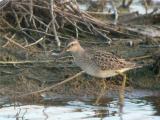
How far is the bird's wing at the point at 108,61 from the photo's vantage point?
30.5 ft

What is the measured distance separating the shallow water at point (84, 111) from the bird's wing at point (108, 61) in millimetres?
505

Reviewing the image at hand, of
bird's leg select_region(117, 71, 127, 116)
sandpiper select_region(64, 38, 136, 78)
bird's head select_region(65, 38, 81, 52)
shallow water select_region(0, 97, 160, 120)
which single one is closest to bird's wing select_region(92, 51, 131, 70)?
sandpiper select_region(64, 38, 136, 78)

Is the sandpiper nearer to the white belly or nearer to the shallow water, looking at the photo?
the white belly

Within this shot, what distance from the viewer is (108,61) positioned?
9.34 metres

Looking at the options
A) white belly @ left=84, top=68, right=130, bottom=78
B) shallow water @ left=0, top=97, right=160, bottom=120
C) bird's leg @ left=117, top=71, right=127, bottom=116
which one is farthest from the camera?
white belly @ left=84, top=68, right=130, bottom=78

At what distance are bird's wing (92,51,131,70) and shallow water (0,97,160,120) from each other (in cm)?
51

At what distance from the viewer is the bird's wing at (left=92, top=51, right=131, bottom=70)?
30.5ft

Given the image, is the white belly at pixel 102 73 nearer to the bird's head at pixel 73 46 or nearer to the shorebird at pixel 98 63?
the shorebird at pixel 98 63

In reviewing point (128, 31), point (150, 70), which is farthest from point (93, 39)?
point (150, 70)

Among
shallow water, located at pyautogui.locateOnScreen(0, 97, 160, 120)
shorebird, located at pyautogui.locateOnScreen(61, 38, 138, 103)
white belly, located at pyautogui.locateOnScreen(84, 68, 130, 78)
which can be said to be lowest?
shallow water, located at pyautogui.locateOnScreen(0, 97, 160, 120)

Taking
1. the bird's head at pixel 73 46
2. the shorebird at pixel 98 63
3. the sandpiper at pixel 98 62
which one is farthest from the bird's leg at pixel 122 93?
Result: the bird's head at pixel 73 46

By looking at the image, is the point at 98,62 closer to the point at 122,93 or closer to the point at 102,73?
the point at 102,73

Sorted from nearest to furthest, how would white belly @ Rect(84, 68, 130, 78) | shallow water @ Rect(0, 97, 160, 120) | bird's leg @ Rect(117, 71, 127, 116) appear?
→ shallow water @ Rect(0, 97, 160, 120), bird's leg @ Rect(117, 71, 127, 116), white belly @ Rect(84, 68, 130, 78)

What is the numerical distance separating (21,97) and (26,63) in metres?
1.17
